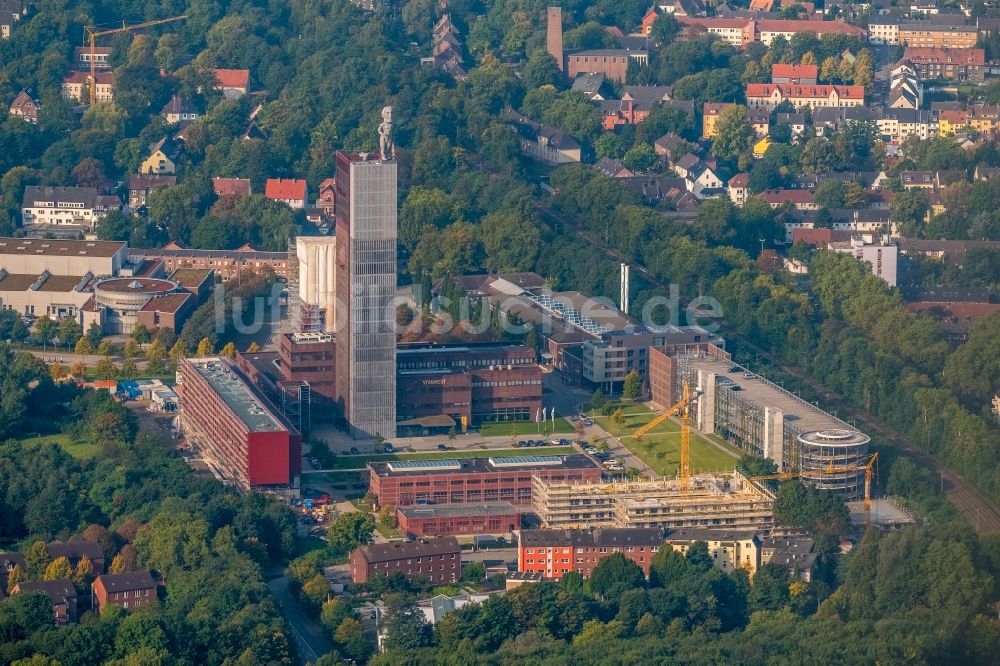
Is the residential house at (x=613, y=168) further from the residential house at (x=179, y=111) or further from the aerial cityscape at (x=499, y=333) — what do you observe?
the residential house at (x=179, y=111)

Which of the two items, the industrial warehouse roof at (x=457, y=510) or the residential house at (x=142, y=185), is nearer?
the industrial warehouse roof at (x=457, y=510)

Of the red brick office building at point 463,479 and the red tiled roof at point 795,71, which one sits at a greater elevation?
the red tiled roof at point 795,71

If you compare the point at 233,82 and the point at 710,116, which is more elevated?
the point at 233,82

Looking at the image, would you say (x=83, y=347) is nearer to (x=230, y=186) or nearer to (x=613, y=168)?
(x=230, y=186)

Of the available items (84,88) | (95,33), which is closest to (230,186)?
(84,88)

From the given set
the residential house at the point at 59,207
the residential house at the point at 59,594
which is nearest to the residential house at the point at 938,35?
the residential house at the point at 59,207

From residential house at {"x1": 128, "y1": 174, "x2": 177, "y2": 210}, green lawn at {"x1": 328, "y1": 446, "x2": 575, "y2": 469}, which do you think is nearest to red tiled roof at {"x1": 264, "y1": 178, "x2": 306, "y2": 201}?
residential house at {"x1": 128, "y1": 174, "x2": 177, "y2": 210}

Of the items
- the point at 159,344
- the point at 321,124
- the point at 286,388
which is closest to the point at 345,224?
the point at 286,388
